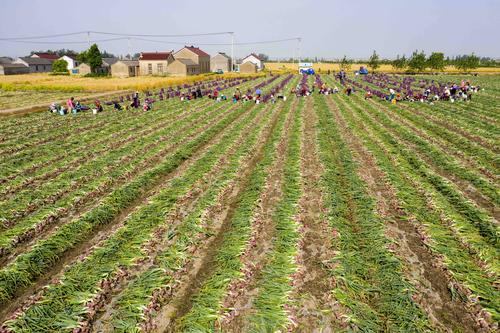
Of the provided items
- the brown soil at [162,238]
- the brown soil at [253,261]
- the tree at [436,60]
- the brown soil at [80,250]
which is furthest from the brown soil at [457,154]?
the tree at [436,60]

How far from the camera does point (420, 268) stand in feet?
22.9

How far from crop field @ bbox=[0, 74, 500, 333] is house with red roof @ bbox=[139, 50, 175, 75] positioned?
6497cm

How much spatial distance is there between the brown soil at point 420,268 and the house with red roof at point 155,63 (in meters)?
74.3

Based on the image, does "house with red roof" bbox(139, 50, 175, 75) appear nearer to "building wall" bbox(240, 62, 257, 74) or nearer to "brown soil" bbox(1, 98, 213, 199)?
"building wall" bbox(240, 62, 257, 74)

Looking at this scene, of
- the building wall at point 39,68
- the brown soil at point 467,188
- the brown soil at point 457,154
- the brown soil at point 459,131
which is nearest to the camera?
the brown soil at point 467,188

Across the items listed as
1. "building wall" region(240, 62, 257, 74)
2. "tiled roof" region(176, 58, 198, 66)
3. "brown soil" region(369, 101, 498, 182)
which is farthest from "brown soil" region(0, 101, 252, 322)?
"building wall" region(240, 62, 257, 74)

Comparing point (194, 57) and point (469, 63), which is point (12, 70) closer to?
point (194, 57)

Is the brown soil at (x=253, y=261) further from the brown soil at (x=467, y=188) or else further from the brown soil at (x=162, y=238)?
the brown soil at (x=467, y=188)

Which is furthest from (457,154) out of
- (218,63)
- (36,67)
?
(36,67)

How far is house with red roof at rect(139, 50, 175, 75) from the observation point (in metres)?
77.4

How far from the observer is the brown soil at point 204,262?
19.2 feet

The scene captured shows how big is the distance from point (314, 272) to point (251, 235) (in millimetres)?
1894

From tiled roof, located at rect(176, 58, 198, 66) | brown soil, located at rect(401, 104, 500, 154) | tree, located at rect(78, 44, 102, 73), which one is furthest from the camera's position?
tree, located at rect(78, 44, 102, 73)

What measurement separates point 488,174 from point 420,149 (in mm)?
3616
